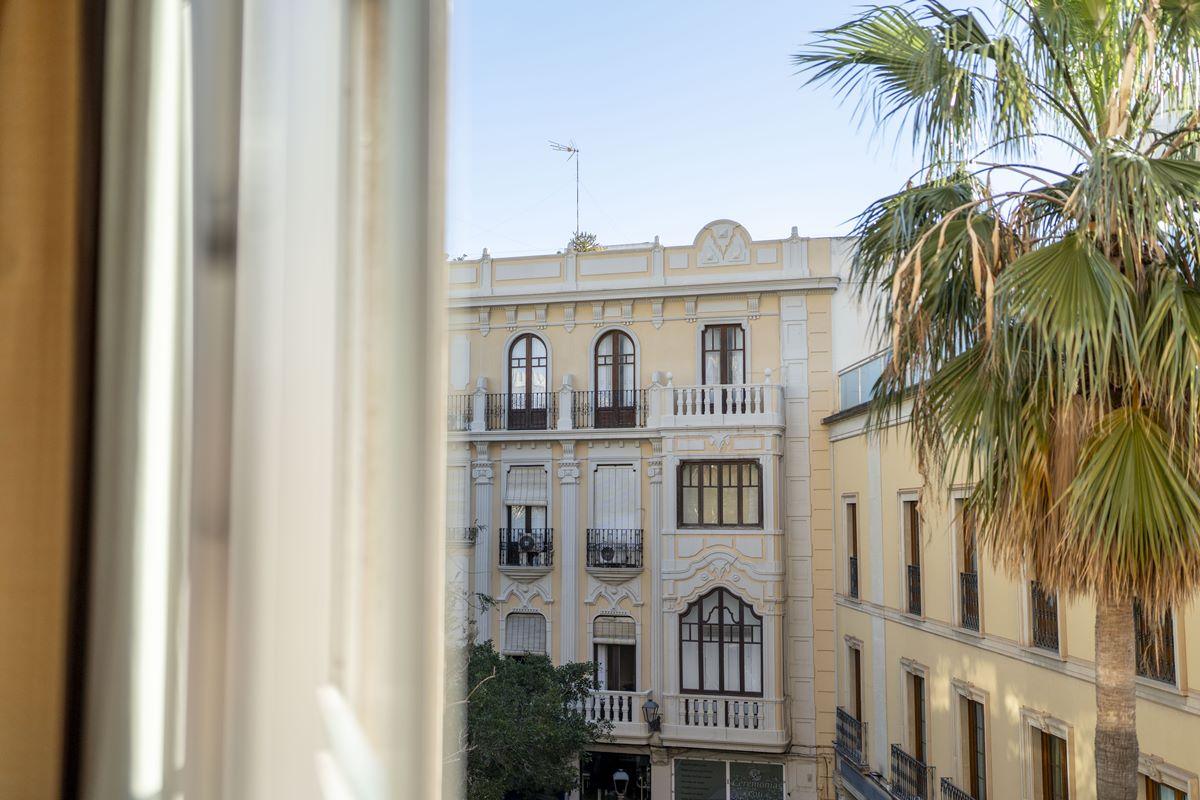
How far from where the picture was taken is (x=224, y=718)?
79 centimetres

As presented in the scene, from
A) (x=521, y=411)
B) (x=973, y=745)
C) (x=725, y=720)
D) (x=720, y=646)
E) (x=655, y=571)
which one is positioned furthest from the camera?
(x=521, y=411)

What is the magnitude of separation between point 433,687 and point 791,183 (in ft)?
48.1

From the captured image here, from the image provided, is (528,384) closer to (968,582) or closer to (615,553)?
(615,553)

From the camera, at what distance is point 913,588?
6.75 meters

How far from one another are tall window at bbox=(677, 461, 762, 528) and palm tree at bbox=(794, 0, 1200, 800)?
5425 mm

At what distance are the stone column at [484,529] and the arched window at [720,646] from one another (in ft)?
6.00

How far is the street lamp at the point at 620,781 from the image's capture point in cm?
840

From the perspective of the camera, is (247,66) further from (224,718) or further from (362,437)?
(224,718)

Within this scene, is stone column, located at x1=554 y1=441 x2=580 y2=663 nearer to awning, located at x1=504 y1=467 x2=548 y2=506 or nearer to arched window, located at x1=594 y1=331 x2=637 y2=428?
awning, located at x1=504 y1=467 x2=548 y2=506

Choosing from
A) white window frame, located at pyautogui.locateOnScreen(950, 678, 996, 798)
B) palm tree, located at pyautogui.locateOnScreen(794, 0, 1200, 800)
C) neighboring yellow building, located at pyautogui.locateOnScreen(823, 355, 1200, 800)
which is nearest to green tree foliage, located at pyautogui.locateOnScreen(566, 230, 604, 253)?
neighboring yellow building, located at pyautogui.locateOnScreen(823, 355, 1200, 800)

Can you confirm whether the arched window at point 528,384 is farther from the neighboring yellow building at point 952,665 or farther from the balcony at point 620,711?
the neighboring yellow building at point 952,665

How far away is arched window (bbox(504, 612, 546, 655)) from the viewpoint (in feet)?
29.3

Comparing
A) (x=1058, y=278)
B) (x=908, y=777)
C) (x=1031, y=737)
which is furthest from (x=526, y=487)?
(x=1058, y=278)

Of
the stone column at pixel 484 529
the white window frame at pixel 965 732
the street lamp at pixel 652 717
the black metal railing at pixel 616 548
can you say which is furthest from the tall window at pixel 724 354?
the white window frame at pixel 965 732
